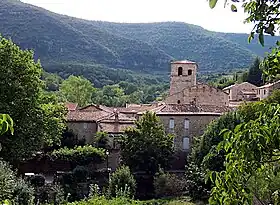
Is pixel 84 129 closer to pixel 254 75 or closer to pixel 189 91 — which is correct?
pixel 189 91

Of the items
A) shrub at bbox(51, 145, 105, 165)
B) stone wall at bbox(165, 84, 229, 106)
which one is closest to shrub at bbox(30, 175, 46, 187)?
shrub at bbox(51, 145, 105, 165)

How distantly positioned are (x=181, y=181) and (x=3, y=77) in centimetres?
1192

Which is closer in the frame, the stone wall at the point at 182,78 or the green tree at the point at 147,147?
the green tree at the point at 147,147

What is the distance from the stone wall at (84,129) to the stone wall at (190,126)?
18.5 feet

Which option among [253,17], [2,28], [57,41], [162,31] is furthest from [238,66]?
[253,17]

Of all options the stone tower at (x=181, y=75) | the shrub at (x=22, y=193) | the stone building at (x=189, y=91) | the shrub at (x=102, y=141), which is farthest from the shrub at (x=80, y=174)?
the stone tower at (x=181, y=75)

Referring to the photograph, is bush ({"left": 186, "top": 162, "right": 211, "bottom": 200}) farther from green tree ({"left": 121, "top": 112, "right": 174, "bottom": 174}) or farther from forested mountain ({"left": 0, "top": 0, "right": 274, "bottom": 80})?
forested mountain ({"left": 0, "top": 0, "right": 274, "bottom": 80})

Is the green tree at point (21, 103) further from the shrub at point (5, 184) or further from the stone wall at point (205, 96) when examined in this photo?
the stone wall at point (205, 96)

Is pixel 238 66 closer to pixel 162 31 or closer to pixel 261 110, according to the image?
pixel 162 31

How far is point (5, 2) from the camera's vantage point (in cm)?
14338

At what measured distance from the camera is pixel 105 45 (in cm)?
14162

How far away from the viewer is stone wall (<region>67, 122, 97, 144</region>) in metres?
35.5

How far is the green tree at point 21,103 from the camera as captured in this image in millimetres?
22734

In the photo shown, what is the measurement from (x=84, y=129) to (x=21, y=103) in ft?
41.9
